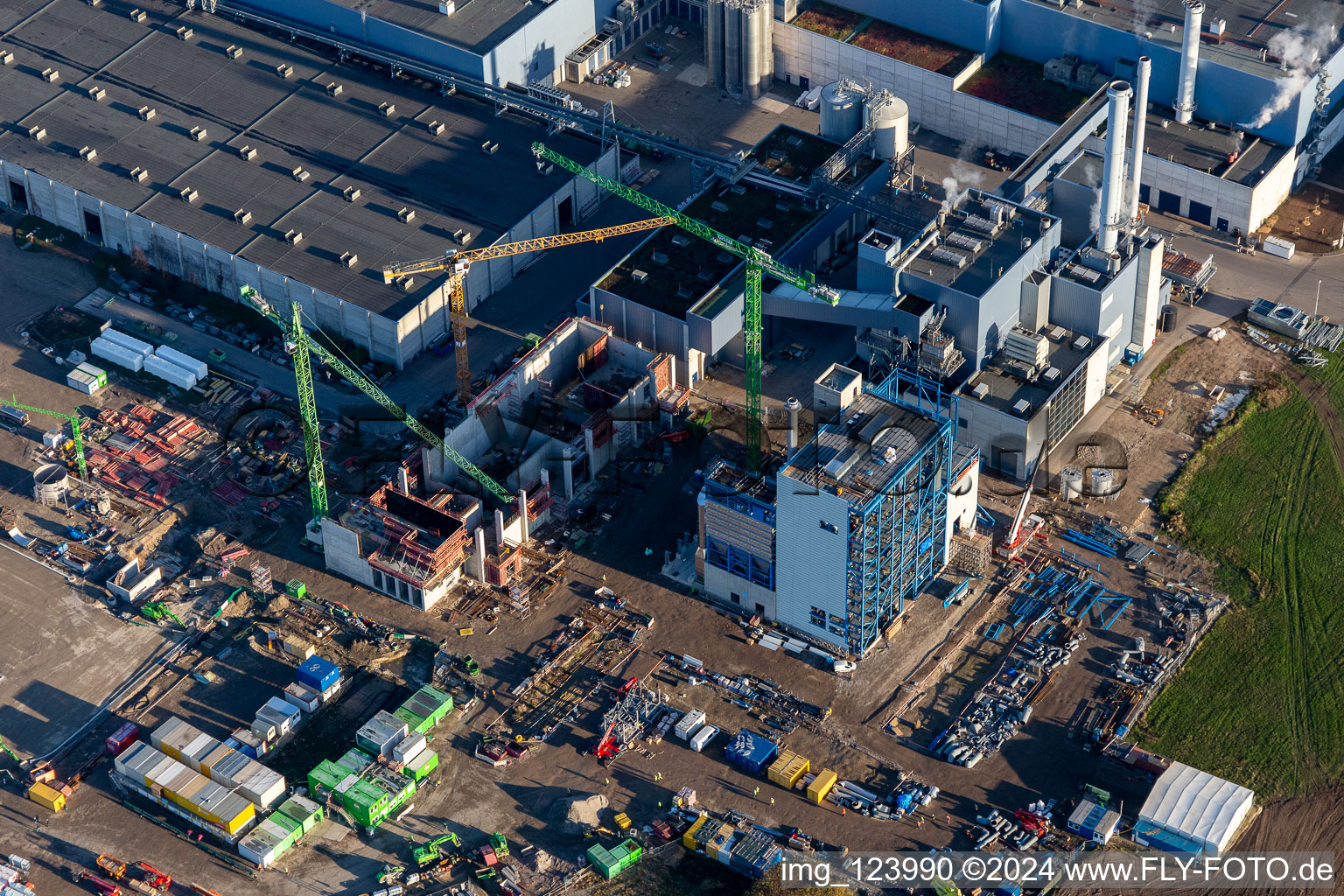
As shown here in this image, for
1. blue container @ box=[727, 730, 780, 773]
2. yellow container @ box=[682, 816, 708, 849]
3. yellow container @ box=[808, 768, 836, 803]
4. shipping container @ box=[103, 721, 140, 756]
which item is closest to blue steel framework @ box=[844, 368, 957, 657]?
blue container @ box=[727, 730, 780, 773]

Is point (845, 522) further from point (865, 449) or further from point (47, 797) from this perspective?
point (47, 797)

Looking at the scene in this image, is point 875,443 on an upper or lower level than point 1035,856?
upper

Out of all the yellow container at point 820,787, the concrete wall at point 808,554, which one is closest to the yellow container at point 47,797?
the yellow container at point 820,787

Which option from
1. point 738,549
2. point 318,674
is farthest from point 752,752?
point 318,674

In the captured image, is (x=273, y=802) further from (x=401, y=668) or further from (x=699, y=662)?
(x=699, y=662)

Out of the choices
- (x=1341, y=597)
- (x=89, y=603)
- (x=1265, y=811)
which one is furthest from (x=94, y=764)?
(x=1341, y=597)

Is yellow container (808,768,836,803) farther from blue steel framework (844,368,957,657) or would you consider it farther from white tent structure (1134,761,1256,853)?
white tent structure (1134,761,1256,853)
